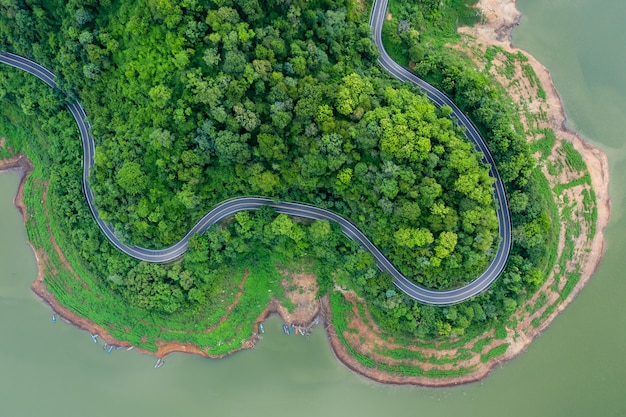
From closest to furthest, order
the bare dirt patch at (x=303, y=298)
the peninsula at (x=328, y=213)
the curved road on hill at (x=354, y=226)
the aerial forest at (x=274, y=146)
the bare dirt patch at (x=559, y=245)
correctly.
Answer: the aerial forest at (x=274, y=146) < the peninsula at (x=328, y=213) < the curved road on hill at (x=354, y=226) < the bare dirt patch at (x=559, y=245) < the bare dirt patch at (x=303, y=298)

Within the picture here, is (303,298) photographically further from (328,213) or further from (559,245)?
(559,245)

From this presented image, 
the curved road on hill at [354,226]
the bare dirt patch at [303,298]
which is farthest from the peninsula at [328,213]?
the bare dirt patch at [303,298]

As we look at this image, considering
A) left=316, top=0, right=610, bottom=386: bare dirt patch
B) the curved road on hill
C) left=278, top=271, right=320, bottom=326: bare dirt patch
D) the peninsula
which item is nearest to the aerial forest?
the peninsula

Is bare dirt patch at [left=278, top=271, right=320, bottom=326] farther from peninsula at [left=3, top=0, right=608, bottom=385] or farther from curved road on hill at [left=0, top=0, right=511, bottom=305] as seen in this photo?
curved road on hill at [left=0, top=0, right=511, bottom=305]

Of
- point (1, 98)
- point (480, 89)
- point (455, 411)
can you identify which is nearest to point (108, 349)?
point (1, 98)

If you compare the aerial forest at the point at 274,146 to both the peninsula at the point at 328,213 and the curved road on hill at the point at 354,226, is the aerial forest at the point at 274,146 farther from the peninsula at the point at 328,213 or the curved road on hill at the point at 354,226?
the curved road on hill at the point at 354,226
